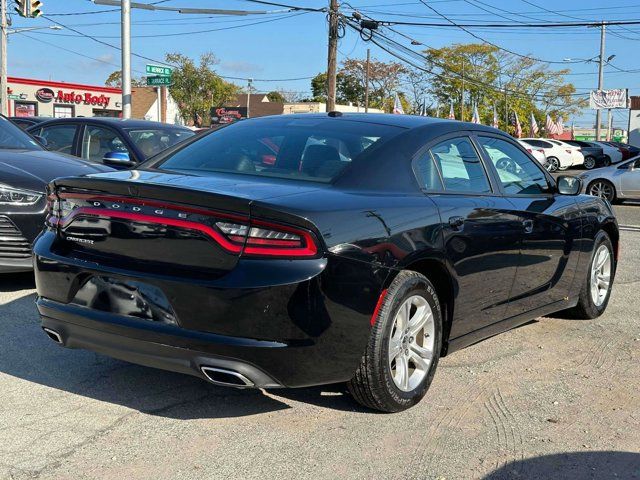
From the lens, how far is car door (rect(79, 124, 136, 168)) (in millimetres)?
8852

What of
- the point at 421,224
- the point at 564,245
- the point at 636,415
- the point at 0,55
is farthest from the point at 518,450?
the point at 0,55

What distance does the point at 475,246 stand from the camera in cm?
425

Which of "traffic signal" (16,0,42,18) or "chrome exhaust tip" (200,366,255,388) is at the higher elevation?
"traffic signal" (16,0,42,18)

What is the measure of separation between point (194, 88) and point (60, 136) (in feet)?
211

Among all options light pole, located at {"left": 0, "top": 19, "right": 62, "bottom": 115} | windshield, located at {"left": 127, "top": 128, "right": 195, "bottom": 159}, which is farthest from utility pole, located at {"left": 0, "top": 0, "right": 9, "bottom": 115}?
windshield, located at {"left": 127, "top": 128, "right": 195, "bottom": 159}

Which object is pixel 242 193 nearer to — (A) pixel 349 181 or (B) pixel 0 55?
(A) pixel 349 181

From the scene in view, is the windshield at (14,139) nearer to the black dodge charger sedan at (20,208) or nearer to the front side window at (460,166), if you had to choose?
the black dodge charger sedan at (20,208)

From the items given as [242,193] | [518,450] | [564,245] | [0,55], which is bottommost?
[518,450]

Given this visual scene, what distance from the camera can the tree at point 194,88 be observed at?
2771 inches

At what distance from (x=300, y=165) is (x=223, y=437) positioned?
1479 millimetres

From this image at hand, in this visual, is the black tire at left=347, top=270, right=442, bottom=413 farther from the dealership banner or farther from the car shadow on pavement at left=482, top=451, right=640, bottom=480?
the dealership banner

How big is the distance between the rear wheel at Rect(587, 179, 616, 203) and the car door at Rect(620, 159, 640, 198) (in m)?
0.28

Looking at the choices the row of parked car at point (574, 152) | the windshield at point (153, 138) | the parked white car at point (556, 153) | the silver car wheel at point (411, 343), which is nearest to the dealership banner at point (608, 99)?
the row of parked car at point (574, 152)

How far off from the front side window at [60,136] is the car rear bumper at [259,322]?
20.4ft
